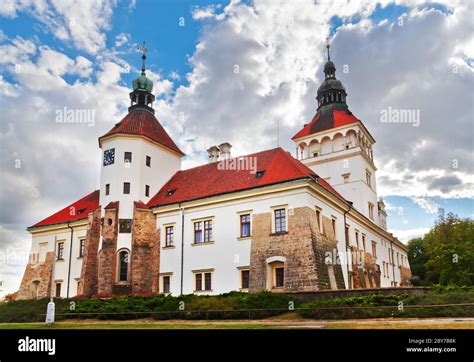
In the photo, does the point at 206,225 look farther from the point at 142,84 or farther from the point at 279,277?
the point at 142,84

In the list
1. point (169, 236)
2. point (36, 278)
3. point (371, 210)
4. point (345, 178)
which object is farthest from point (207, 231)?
point (371, 210)

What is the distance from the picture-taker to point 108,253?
99.3 ft

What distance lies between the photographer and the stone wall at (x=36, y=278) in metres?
35.8

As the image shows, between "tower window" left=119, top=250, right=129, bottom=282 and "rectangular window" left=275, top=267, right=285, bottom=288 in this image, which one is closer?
"rectangular window" left=275, top=267, right=285, bottom=288

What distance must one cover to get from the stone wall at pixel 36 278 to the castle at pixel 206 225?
100 mm

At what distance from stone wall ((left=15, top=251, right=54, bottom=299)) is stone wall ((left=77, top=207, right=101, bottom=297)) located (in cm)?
574

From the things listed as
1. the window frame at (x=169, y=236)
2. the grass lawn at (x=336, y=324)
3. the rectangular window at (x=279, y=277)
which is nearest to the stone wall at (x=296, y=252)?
the rectangular window at (x=279, y=277)

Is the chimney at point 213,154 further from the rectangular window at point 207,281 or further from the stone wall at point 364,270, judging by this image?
the stone wall at point 364,270

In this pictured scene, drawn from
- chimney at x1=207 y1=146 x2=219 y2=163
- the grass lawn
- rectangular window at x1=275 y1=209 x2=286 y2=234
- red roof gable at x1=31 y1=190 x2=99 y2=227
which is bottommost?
the grass lawn

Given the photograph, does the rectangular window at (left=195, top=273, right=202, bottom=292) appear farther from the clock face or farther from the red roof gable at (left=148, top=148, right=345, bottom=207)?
the clock face

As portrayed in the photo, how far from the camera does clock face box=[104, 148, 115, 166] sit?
3291 cm

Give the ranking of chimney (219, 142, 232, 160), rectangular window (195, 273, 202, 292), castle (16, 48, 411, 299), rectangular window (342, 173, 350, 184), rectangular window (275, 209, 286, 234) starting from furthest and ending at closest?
rectangular window (342, 173, 350, 184), chimney (219, 142, 232, 160), rectangular window (195, 273, 202, 292), rectangular window (275, 209, 286, 234), castle (16, 48, 411, 299)

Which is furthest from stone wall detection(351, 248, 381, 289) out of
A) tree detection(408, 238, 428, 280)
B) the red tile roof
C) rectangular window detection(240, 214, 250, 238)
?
tree detection(408, 238, 428, 280)
